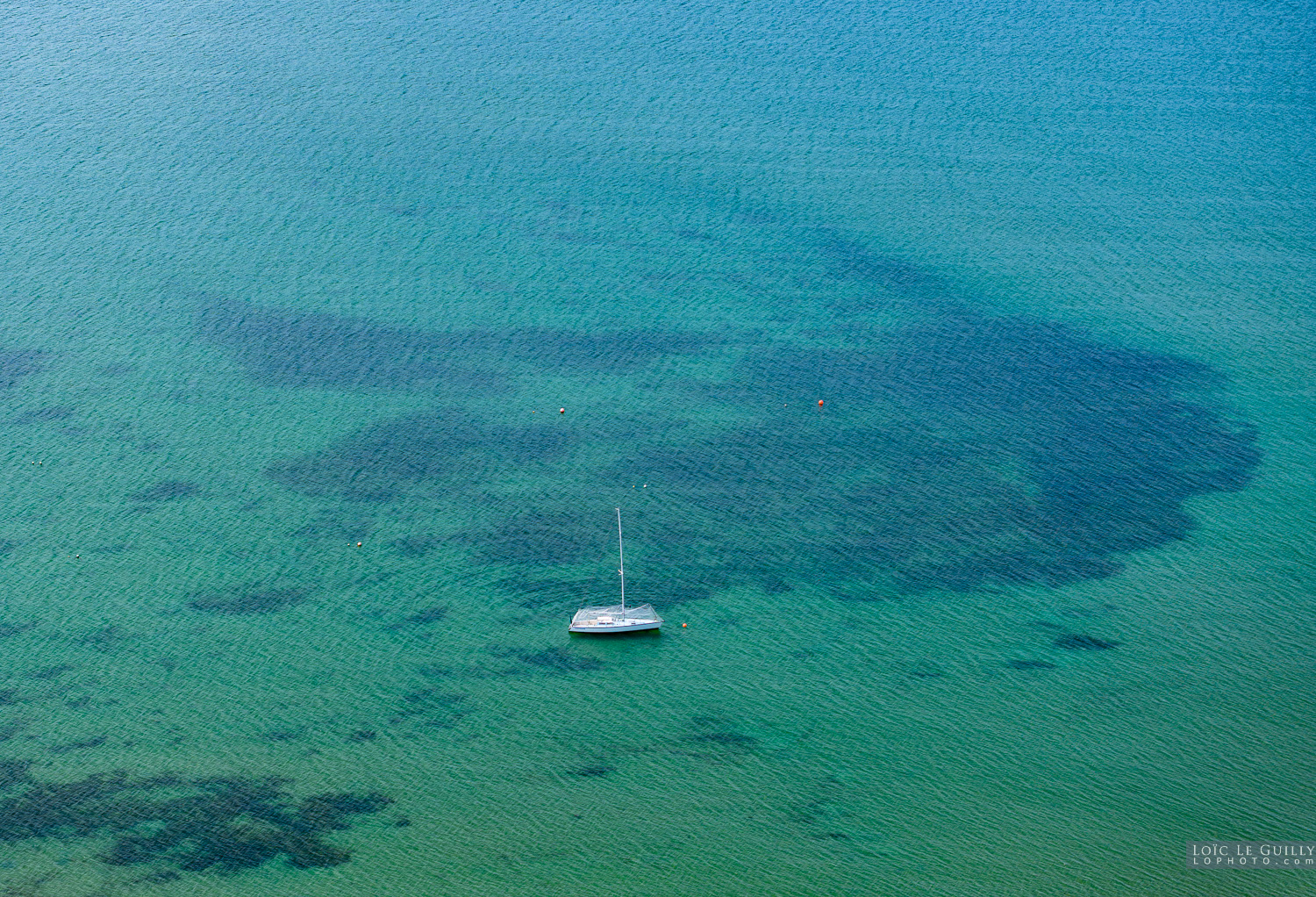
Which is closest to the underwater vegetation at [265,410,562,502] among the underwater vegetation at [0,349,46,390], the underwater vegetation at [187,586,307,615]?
the underwater vegetation at [187,586,307,615]

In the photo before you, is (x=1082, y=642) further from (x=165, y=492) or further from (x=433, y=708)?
(x=165, y=492)

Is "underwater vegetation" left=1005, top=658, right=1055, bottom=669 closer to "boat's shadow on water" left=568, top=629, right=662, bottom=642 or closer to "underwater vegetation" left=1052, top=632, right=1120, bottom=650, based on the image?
"underwater vegetation" left=1052, top=632, right=1120, bottom=650

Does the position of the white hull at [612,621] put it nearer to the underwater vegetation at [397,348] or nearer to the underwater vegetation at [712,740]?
the underwater vegetation at [712,740]

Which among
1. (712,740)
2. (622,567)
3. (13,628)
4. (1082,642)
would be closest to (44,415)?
(13,628)

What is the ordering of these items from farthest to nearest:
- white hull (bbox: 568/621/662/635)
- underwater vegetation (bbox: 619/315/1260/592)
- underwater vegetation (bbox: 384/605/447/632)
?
underwater vegetation (bbox: 619/315/1260/592)
underwater vegetation (bbox: 384/605/447/632)
white hull (bbox: 568/621/662/635)

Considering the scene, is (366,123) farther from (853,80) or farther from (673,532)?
(673,532)

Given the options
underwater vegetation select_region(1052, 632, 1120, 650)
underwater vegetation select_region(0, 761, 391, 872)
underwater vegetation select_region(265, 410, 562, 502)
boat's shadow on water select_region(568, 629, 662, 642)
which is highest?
underwater vegetation select_region(265, 410, 562, 502)

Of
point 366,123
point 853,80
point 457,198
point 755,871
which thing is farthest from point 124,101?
point 755,871
